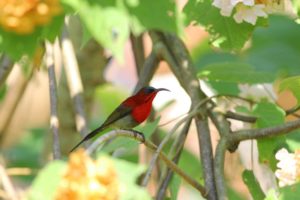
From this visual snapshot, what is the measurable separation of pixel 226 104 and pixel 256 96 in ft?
0.38

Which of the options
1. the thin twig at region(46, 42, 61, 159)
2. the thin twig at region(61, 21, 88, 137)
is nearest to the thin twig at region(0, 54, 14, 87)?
the thin twig at region(46, 42, 61, 159)

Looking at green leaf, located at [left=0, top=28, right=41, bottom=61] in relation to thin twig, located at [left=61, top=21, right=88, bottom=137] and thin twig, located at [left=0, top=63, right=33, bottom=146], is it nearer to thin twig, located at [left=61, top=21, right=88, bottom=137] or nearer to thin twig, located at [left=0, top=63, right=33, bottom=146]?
thin twig, located at [left=61, top=21, right=88, bottom=137]

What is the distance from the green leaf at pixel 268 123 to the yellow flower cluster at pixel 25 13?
0.80 metres

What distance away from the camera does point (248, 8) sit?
1.81 meters

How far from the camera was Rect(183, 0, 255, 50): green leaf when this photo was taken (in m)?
1.91

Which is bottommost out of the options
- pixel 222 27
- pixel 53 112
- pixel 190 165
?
pixel 190 165

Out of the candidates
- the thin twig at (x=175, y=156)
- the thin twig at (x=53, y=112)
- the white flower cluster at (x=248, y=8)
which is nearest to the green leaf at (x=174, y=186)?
the thin twig at (x=175, y=156)

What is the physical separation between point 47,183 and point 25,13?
27 cm

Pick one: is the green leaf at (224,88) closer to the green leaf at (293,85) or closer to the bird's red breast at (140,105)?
the bird's red breast at (140,105)

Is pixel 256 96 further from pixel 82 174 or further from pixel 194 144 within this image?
pixel 194 144

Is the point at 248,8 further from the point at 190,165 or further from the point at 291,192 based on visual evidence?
the point at 190,165

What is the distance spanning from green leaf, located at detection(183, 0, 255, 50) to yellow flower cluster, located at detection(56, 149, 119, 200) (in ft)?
2.56

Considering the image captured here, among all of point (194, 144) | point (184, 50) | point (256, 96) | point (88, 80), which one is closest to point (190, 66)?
point (184, 50)

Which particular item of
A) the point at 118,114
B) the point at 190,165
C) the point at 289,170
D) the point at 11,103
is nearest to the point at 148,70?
the point at 118,114
